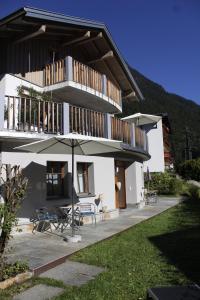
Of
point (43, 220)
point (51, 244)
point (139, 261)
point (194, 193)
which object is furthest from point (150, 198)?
point (139, 261)

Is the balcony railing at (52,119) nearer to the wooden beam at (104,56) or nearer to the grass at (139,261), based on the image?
the grass at (139,261)

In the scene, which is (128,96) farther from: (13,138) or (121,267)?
(121,267)

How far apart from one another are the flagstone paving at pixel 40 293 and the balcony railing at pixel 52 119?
586 centimetres

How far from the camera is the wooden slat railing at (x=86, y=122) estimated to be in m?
12.8

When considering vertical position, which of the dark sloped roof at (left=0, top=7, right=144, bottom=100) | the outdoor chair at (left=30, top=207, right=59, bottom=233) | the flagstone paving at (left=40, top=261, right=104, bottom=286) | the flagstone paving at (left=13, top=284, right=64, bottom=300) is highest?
the dark sloped roof at (left=0, top=7, right=144, bottom=100)

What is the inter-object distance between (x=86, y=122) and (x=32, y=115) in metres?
2.56

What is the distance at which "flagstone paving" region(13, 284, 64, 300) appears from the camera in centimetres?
549

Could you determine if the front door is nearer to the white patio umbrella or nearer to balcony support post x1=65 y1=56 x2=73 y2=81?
balcony support post x1=65 y1=56 x2=73 y2=81

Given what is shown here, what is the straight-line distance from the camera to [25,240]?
9633 mm

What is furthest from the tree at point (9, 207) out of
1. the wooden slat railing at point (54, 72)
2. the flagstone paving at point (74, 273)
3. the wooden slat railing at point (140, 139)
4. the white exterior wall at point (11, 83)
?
the wooden slat railing at point (140, 139)

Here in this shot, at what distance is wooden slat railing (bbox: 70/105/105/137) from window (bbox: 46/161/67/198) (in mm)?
1442

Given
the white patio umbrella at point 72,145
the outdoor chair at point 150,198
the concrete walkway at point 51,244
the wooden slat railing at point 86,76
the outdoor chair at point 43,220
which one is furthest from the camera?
the outdoor chair at point 150,198

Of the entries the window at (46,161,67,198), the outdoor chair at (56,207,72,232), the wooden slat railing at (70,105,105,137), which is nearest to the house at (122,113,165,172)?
the wooden slat railing at (70,105,105,137)

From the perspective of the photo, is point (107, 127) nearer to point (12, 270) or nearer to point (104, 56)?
point (104, 56)
